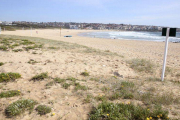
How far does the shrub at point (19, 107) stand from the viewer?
271cm

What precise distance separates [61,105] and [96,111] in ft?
2.69

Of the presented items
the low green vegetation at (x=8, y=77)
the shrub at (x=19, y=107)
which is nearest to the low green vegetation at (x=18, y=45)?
the low green vegetation at (x=8, y=77)

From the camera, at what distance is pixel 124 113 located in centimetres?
278

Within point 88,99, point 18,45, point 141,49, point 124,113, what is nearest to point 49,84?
point 88,99

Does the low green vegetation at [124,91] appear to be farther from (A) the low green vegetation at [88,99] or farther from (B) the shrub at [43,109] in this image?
(B) the shrub at [43,109]

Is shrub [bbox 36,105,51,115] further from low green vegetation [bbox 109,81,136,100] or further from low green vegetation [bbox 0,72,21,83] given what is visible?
low green vegetation [bbox 0,72,21,83]

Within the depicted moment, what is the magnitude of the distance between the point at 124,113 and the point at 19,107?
2109mm

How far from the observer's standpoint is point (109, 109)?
2826 mm

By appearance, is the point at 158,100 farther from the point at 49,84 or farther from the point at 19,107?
the point at 19,107

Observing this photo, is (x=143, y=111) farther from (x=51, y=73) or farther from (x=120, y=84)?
(x=51, y=73)

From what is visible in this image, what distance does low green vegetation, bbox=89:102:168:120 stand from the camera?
2655mm

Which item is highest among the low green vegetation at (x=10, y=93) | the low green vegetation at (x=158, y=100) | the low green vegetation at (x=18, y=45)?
the low green vegetation at (x=18, y=45)

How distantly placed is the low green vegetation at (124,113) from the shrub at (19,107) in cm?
129

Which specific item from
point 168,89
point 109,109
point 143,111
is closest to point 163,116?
point 143,111
